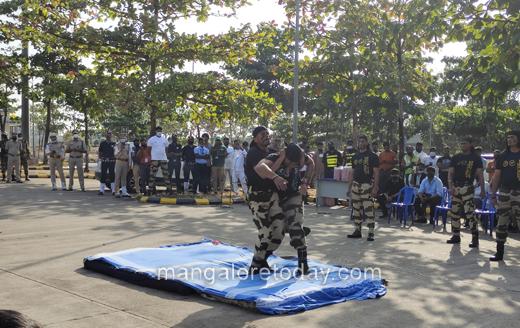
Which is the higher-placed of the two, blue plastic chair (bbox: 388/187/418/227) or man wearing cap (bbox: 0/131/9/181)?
man wearing cap (bbox: 0/131/9/181)

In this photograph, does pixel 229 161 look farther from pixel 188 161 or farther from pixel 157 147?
pixel 157 147

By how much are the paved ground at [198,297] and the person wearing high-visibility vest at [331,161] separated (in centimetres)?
353

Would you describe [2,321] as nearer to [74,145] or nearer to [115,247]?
[115,247]

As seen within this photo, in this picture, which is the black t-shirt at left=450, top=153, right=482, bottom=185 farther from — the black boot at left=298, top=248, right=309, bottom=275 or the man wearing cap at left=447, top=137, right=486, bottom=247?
the black boot at left=298, top=248, right=309, bottom=275

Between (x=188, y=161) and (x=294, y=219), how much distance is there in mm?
11231

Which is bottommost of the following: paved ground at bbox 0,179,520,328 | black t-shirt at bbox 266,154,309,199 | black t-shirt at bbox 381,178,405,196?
paved ground at bbox 0,179,520,328

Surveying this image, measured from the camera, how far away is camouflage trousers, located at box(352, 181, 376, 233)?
10.1 meters

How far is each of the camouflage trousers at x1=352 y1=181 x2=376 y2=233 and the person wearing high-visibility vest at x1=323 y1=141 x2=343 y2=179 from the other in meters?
6.35

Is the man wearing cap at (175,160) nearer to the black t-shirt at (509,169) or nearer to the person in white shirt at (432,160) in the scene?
the person in white shirt at (432,160)

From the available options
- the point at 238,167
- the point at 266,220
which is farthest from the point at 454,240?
the point at 238,167

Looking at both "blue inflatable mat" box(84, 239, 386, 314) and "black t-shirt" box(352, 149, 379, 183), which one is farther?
"black t-shirt" box(352, 149, 379, 183)

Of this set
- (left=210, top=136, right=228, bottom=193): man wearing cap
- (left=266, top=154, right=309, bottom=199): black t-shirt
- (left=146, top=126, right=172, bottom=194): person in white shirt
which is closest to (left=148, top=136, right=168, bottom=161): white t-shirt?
(left=146, top=126, right=172, bottom=194): person in white shirt

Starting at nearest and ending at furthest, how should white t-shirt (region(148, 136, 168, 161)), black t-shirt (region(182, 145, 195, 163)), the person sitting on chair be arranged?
the person sitting on chair
white t-shirt (region(148, 136, 168, 161))
black t-shirt (region(182, 145, 195, 163))

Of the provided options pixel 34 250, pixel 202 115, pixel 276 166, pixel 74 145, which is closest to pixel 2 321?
pixel 276 166
